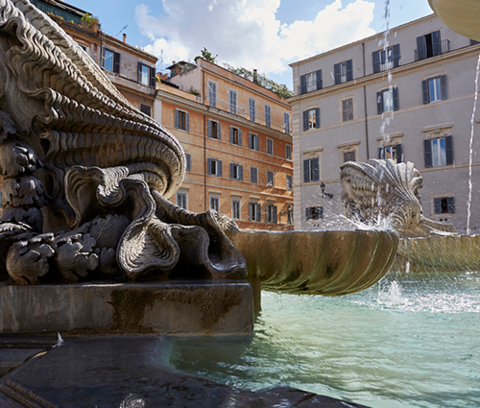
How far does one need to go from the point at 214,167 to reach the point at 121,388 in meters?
24.7

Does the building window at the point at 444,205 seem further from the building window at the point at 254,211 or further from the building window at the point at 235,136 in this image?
the building window at the point at 235,136

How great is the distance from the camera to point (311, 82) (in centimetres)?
2570

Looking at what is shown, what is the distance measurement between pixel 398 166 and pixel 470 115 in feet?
51.1

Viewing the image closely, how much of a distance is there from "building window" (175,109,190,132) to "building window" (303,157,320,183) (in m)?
7.33

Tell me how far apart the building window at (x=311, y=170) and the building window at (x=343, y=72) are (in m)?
4.90

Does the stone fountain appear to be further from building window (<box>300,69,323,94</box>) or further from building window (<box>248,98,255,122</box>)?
building window (<box>248,98,255,122</box>)

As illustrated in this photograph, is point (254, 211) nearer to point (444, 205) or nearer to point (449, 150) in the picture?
point (444, 205)

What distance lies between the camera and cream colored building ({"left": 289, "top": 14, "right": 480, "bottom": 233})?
19.9m

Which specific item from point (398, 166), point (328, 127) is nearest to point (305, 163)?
point (328, 127)

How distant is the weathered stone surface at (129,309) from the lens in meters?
1.73

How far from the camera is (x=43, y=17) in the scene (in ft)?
7.99

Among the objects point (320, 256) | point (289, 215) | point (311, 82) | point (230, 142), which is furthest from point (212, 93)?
point (320, 256)

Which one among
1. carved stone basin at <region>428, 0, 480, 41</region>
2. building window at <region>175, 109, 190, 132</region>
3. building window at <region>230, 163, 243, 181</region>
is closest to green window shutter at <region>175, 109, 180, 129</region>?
building window at <region>175, 109, 190, 132</region>

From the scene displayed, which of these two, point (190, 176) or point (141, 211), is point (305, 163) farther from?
point (141, 211)
